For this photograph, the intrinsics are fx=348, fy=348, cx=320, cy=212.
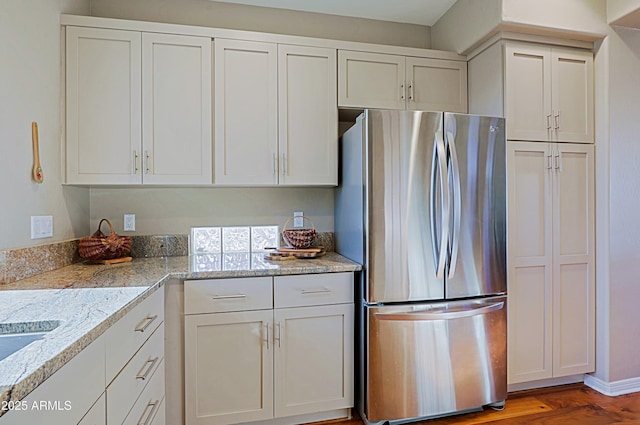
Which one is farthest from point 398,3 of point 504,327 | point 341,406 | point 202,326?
point 341,406

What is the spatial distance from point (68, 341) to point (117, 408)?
437 millimetres

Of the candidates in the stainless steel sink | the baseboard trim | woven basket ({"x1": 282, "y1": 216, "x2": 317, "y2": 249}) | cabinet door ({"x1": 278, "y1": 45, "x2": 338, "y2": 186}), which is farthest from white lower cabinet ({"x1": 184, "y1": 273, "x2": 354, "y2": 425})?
the baseboard trim

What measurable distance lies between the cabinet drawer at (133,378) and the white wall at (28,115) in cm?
78

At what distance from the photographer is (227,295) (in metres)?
1.83

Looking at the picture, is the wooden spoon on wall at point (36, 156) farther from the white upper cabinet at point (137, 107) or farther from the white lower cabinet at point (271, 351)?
the white lower cabinet at point (271, 351)

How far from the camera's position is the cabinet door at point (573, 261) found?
7.57 feet

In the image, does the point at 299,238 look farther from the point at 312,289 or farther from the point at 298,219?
the point at 312,289

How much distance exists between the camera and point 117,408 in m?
1.10

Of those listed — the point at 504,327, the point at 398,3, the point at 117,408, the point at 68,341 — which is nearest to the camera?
the point at 68,341

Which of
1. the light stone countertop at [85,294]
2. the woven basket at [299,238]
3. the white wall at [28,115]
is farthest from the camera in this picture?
the woven basket at [299,238]

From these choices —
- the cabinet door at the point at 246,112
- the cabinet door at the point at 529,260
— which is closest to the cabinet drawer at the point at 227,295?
the cabinet door at the point at 246,112

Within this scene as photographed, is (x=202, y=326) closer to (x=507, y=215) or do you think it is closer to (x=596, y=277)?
(x=507, y=215)

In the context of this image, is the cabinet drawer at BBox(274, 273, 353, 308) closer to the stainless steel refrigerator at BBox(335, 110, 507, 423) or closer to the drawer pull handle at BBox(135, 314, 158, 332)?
the stainless steel refrigerator at BBox(335, 110, 507, 423)

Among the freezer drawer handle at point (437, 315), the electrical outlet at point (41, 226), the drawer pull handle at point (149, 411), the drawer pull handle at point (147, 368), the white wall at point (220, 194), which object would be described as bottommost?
the drawer pull handle at point (149, 411)
